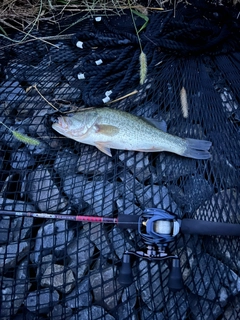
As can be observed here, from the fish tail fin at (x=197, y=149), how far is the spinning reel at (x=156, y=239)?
0.57 metres

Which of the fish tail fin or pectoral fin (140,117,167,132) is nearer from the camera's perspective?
the fish tail fin

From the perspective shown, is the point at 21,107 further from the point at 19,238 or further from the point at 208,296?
the point at 208,296

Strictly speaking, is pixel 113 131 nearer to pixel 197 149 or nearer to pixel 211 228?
pixel 197 149

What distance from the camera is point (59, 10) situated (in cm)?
372

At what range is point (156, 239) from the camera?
7.86 ft

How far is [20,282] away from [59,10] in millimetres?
2745

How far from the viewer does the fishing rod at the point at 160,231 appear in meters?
2.34

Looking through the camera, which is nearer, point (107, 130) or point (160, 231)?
point (160, 231)

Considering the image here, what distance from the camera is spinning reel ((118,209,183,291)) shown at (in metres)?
2.33

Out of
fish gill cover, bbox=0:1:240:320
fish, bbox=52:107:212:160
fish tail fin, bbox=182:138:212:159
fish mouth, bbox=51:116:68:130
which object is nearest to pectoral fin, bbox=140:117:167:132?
fish, bbox=52:107:212:160

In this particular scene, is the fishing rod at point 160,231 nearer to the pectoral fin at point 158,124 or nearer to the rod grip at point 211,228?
the rod grip at point 211,228

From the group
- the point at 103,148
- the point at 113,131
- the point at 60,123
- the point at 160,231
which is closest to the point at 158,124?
the point at 113,131

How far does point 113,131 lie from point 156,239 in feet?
3.18

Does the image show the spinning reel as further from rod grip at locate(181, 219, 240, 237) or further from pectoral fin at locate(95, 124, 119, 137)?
pectoral fin at locate(95, 124, 119, 137)
